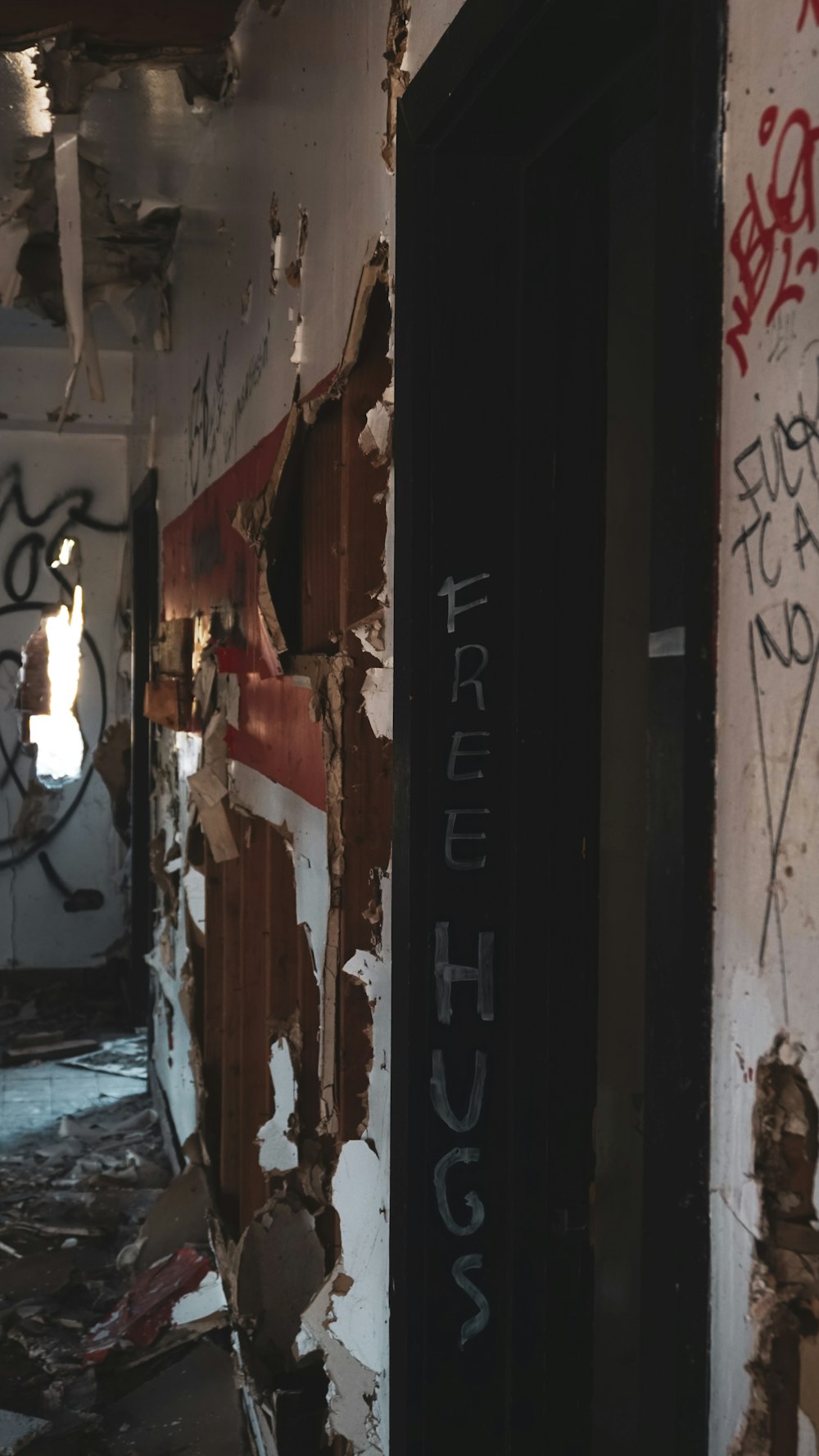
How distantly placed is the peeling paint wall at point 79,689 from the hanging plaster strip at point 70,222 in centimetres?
312

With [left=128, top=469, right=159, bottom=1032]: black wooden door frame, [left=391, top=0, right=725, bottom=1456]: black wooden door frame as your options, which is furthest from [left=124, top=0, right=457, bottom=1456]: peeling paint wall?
[left=128, top=469, right=159, bottom=1032]: black wooden door frame

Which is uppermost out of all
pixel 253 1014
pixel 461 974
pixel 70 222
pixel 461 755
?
pixel 70 222

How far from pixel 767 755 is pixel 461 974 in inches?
33.3

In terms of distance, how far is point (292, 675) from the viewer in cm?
226

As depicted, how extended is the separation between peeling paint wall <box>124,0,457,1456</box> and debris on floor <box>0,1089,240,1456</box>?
127mm

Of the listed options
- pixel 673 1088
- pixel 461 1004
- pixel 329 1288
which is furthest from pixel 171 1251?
pixel 673 1088

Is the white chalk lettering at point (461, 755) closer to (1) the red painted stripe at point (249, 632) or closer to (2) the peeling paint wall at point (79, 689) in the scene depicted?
(1) the red painted stripe at point (249, 632)

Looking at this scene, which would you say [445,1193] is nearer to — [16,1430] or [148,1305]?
[16,1430]

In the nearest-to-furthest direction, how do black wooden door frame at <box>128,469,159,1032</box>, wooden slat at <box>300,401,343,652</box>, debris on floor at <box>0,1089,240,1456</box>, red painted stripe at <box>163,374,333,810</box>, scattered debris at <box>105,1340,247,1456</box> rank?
1. wooden slat at <box>300,401,343,652</box>
2. red painted stripe at <box>163,374,333,810</box>
3. scattered debris at <box>105,1340,247,1456</box>
4. debris on floor at <box>0,1089,240,1456</box>
5. black wooden door frame at <box>128,469,159,1032</box>

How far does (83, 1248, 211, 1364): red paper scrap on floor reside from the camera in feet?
9.98

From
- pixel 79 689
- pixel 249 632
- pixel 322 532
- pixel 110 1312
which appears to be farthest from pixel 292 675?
pixel 79 689

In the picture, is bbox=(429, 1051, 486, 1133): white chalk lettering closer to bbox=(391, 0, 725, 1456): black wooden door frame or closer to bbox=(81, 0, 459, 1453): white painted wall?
bbox=(81, 0, 459, 1453): white painted wall

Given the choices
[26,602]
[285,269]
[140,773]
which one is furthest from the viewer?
[26,602]

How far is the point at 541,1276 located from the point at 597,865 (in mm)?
517
